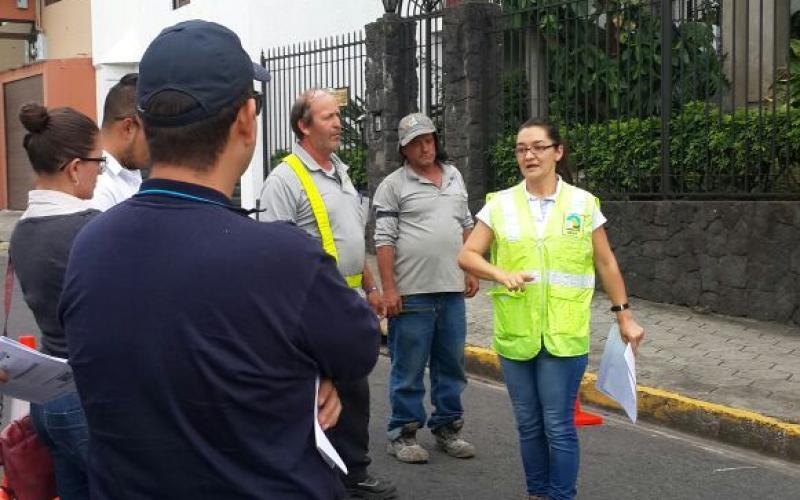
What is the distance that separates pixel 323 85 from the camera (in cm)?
1416

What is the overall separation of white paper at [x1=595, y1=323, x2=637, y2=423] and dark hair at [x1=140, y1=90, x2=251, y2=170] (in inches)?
108

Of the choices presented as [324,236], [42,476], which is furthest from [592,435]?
[42,476]

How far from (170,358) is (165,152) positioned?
0.37 metres

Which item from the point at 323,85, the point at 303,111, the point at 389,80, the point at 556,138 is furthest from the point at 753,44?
the point at 303,111

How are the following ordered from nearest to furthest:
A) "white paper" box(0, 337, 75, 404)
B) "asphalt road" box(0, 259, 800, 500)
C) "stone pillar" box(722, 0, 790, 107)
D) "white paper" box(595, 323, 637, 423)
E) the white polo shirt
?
"white paper" box(0, 337, 75, 404), the white polo shirt, "white paper" box(595, 323, 637, 423), "asphalt road" box(0, 259, 800, 500), "stone pillar" box(722, 0, 790, 107)

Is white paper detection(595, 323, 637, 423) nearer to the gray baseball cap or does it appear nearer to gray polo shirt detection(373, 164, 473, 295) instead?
gray polo shirt detection(373, 164, 473, 295)

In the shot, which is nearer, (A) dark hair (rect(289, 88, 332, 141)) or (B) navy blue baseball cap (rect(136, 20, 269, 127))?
(B) navy blue baseball cap (rect(136, 20, 269, 127))

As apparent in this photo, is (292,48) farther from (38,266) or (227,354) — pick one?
(227,354)

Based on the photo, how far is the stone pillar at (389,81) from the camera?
1230 centimetres

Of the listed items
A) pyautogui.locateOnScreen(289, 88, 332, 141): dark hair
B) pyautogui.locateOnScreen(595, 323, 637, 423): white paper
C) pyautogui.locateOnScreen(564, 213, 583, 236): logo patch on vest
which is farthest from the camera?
pyautogui.locateOnScreen(289, 88, 332, 141): dark hair

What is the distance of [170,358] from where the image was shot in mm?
1753

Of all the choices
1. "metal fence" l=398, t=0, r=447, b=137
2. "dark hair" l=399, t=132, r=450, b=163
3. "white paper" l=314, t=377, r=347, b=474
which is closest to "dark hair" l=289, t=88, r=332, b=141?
"dark hair" l=399, t=132, r=450, b=163

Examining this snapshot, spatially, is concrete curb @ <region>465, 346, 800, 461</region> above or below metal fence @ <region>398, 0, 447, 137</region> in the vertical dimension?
below

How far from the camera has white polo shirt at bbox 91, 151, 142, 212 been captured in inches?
144
